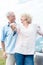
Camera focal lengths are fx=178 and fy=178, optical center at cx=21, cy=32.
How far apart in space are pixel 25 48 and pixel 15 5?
38 cm

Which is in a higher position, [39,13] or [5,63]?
[39,13]

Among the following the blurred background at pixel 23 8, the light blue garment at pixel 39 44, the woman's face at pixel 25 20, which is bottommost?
the light blue garment at pixel 39 44

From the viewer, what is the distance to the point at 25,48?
4.78 ft

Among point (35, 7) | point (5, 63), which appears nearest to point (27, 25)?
point (35, 7)

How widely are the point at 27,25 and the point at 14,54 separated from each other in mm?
267

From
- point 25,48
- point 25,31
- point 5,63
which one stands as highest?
point 25,31

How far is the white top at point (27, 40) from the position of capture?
144cm

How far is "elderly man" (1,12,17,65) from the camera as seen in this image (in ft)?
4.90

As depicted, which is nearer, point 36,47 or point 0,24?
point 36,47

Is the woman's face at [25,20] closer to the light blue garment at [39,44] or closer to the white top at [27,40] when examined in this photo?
the white top at [27,40]

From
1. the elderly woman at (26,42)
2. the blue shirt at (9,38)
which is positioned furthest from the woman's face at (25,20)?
the blue shirt at (9,38)

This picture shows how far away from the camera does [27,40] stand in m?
1.45

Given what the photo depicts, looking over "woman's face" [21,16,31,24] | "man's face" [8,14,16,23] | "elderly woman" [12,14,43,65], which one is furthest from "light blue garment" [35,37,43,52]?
"man's face" [8,14,16,23]

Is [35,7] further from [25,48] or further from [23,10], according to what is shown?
[25,48]
